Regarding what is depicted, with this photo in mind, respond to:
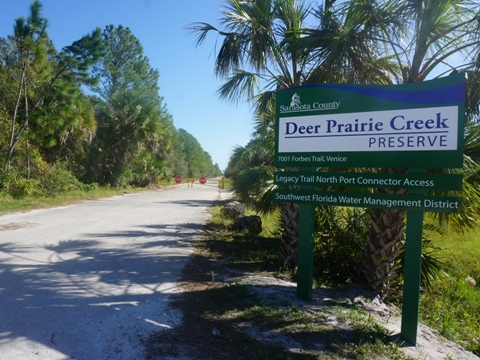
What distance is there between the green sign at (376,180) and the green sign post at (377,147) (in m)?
0.01

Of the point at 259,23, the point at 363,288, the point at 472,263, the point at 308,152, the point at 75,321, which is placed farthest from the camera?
the point at 472,263

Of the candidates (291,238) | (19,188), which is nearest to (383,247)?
(291,238)

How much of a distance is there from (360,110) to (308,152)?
0.87 metres

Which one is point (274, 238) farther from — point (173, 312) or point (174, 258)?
point (173, 312)

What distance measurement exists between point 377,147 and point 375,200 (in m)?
0.64

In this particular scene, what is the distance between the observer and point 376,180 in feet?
14.8

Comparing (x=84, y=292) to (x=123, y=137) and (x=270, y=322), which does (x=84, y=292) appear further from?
(x=123, y=137)

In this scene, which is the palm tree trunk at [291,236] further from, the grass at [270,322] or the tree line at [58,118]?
the tree line at [58,118]

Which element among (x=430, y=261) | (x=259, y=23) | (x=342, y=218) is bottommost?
(x=430, y=261)

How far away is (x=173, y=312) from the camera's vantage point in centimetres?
430

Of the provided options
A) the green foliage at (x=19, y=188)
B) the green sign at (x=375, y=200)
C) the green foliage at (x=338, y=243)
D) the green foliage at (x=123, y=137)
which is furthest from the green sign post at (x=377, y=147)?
the green foliage at (x=123, y=137)

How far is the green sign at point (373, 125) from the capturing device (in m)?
4.05

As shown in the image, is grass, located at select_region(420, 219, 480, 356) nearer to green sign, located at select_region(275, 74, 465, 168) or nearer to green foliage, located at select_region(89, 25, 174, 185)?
green sign, located at select_region(275, 74, 465, 168)

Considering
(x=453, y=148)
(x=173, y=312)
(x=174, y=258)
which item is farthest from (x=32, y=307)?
(x=453, y=148)
